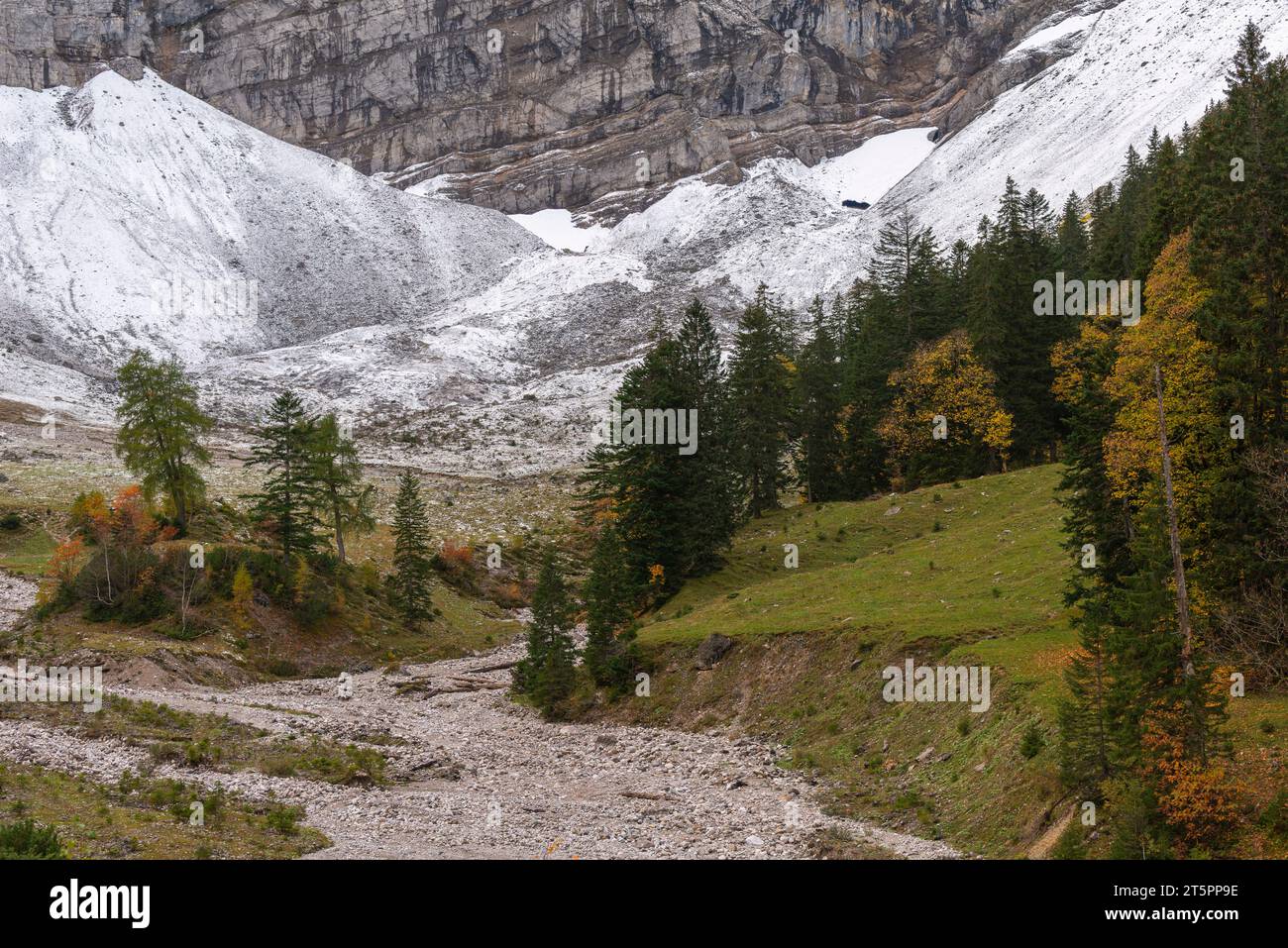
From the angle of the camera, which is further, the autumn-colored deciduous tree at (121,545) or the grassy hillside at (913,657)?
the autumn-colored deciduous tree at (121,545)

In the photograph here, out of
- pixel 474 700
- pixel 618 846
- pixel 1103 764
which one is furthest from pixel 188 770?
pixel 1103 764

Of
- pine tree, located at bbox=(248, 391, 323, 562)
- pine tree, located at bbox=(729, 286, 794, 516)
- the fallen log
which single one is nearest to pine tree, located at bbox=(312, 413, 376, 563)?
pine tree, located at bbox=(248, 391, 323, 562)

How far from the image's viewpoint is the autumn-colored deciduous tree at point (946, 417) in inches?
2491

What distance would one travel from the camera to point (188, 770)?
28172 mm

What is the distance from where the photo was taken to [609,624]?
1606 inches

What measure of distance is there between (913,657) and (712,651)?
953cm

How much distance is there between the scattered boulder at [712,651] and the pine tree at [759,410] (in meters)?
28.0

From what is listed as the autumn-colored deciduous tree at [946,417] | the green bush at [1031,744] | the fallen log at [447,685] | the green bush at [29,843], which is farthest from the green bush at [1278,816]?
the autumn-colored deciduous tree at [946,417]

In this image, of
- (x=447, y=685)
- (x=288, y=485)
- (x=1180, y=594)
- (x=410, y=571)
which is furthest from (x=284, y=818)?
(x=410, y=571)

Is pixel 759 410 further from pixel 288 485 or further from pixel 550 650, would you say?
pixel 550 650

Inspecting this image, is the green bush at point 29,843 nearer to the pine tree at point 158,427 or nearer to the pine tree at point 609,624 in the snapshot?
the pine tree at point 609,624

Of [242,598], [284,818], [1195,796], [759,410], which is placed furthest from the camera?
[759,410]

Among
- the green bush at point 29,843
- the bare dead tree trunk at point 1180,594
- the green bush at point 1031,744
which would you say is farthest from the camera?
the green bush at point 1031,744
